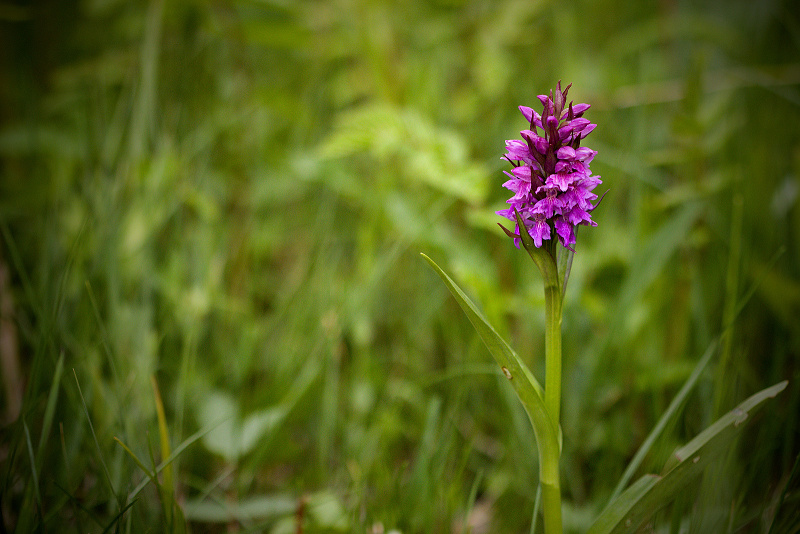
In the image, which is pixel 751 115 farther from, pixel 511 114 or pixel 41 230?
pixel 41 230

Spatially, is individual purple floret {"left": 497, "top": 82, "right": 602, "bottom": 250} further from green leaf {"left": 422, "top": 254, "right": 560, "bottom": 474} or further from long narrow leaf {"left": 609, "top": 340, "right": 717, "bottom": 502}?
long narrow leaf {"left": 609, "top": 340, "right": 717, "bottom": 502}

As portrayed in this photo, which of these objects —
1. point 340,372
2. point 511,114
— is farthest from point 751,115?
point 340,372

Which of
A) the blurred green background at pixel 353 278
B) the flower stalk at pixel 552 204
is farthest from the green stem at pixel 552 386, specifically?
the blurred green background at pixel 353 278

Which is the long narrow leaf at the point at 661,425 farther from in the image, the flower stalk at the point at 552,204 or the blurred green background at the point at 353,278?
the flower stalk at the point at 552,204

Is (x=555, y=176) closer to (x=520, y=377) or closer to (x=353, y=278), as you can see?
(x=520, y=377)

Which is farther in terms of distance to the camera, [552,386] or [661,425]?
[661,425]

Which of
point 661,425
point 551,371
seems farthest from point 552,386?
point 661,425
